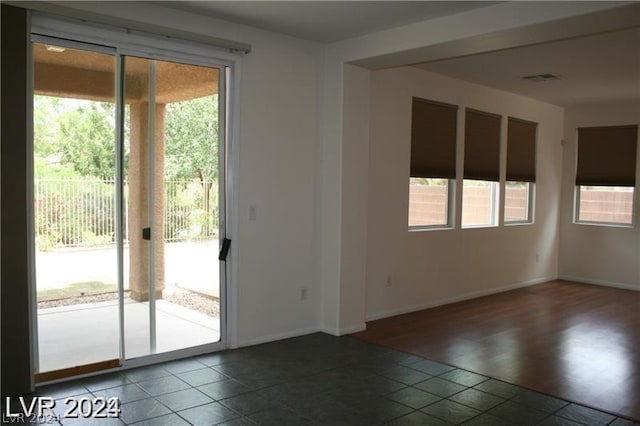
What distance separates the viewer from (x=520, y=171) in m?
7.30

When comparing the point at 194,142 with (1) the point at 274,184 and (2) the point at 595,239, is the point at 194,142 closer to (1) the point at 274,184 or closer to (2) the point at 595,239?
(1) the point at 274,184

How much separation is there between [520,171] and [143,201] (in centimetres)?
521

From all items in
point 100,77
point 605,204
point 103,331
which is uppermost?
point 100,77

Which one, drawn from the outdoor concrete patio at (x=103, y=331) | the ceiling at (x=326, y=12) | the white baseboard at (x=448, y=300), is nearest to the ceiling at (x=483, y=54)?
the ceiling at (x=326, y=12)

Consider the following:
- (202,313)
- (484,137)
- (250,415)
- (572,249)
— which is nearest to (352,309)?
(202,313)

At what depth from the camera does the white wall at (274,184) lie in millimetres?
4426

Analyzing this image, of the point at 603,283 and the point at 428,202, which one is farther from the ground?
the point at 428,202

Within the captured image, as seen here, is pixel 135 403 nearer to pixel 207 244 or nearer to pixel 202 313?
pixel 202 313

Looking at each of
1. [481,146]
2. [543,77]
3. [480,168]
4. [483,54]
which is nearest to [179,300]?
[483,54]

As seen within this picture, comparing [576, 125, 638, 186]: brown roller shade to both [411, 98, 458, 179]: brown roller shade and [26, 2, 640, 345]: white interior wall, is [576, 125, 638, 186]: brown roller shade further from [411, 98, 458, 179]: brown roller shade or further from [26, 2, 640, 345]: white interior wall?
[26, 2, 640, 345]: white interior wall

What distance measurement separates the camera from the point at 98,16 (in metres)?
3.56

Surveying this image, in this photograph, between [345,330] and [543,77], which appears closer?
[345,330]

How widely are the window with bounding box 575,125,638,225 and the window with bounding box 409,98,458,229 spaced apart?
9.54 feet

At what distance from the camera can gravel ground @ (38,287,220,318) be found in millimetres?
3662
